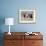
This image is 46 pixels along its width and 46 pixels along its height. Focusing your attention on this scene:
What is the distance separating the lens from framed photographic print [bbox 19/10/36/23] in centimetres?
441

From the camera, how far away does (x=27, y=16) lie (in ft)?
14.5

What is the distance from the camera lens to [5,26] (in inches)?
175

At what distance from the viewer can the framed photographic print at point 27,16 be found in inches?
173

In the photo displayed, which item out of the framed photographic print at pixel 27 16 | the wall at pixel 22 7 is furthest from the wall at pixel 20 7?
the framed photographic print at pixel 27 16

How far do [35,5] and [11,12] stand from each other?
87 cm

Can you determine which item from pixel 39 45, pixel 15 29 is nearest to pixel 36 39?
pixel 39 45

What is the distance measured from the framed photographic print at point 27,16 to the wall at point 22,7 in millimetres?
139

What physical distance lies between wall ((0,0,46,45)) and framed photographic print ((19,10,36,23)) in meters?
0.14

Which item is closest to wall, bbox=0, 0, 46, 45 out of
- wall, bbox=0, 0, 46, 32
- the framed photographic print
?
wall, bbox=0, 0, 46, 32

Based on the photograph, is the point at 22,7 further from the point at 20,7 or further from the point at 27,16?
the point at 27,16

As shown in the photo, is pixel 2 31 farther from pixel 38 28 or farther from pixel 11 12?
pixel 38 28

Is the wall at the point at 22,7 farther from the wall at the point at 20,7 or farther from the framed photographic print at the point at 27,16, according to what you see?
the framed photographic print at the point at 27,16

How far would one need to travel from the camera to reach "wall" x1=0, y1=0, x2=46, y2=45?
173 inches

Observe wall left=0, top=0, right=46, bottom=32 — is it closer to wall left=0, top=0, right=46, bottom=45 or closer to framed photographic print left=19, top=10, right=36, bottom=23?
wall left=0, top=0, right=46, bottom=45
